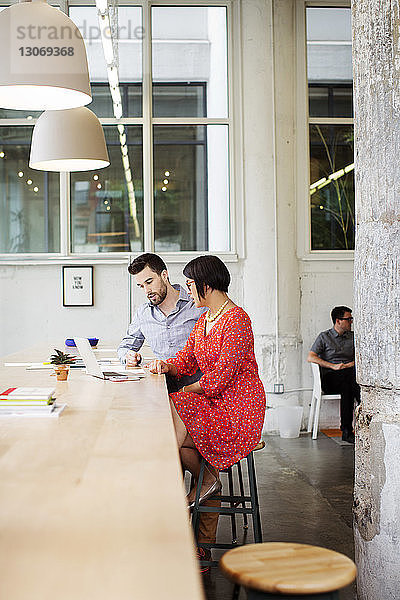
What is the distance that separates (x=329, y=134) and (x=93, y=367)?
221 inches

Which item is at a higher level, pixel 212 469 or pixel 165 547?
pixel 165 547

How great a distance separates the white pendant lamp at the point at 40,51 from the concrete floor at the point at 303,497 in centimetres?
256

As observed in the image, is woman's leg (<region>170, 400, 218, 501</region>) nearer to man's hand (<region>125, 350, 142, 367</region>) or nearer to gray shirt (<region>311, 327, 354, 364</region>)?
man's hand (<region>125, 350, 142, 367</region>)

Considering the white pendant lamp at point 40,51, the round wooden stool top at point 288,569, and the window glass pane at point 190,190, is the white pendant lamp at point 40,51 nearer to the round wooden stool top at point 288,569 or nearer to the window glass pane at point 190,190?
the round wooden stool top at point 288,569

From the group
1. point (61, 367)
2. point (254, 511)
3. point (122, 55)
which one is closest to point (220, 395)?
point (254, 511)

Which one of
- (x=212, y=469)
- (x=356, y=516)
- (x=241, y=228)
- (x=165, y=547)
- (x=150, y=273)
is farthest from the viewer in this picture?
(x=241, y=228)

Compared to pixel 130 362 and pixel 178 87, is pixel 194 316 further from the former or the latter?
pixel 178 87

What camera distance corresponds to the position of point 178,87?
8680mm

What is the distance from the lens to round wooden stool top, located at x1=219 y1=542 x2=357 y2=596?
1.82 metres

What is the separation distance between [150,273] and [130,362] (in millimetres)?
640

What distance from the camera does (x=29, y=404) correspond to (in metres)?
2.92

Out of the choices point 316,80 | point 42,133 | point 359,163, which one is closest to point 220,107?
point 316,80

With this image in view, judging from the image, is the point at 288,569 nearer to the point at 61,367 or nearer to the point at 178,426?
the point at 178,426

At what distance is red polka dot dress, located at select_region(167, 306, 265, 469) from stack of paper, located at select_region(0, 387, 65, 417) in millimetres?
953
